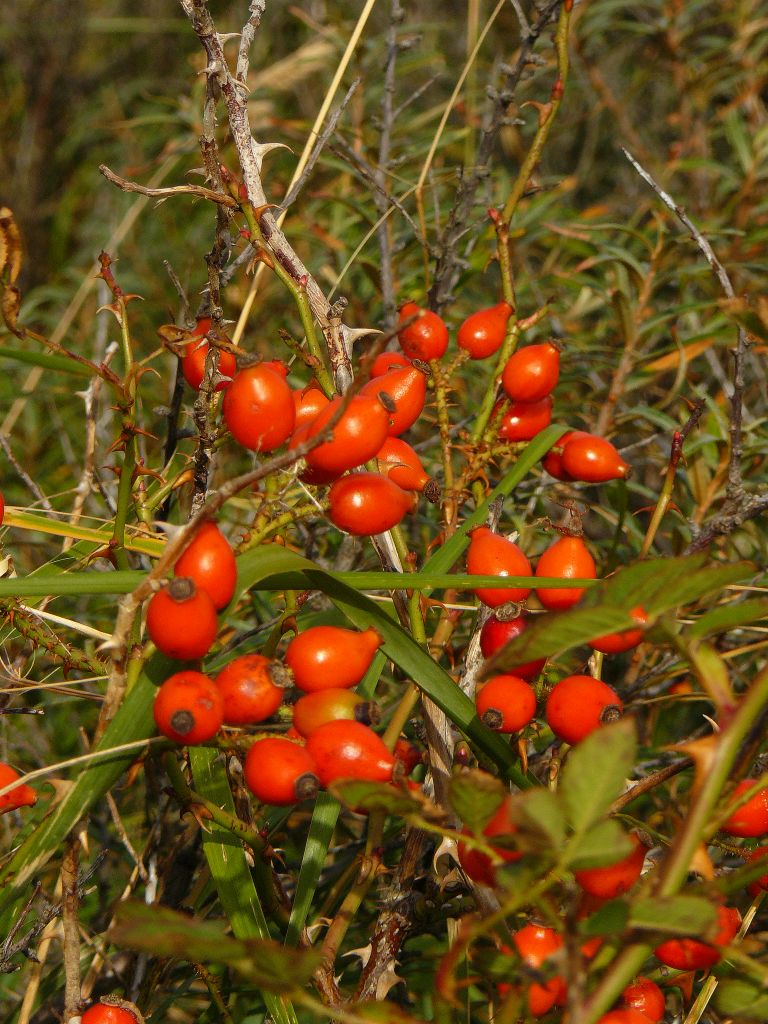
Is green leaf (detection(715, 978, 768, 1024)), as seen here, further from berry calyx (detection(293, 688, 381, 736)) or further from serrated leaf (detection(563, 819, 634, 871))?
berry calyx (detection(293, 688, 381, 736))

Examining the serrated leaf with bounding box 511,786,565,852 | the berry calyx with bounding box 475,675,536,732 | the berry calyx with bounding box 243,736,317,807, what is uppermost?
the serrated leaf with bounding box 511,786,565,852

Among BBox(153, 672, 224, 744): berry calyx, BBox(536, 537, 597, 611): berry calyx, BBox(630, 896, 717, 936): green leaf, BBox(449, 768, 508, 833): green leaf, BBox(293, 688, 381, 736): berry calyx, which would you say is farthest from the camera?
BBox(536, 537, 597, 611): berry calyx

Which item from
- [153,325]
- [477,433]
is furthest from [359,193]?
[477,433]

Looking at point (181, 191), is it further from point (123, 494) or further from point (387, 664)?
point (387, 664)

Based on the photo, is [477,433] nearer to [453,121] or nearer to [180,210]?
[453,121]

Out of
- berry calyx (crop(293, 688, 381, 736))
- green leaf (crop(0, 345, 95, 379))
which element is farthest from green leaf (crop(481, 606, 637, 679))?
green leaf (crop(0, 345, 95, 379))

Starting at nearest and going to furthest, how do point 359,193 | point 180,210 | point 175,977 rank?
point 175,977 → point 359,193 → point 180,210
